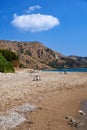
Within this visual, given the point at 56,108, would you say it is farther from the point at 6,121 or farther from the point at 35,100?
the point at 6,121

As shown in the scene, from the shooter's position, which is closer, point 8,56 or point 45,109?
point 45,109

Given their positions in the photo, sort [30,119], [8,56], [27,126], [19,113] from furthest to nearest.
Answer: [8,56], [19,113], [30,119], [27,126]

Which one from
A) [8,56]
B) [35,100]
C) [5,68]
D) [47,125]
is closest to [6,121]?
[47,125]

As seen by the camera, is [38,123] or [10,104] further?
[10,104]

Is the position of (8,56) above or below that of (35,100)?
above

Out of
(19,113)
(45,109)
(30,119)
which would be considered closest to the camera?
(30,119)

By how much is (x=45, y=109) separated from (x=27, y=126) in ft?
12.0

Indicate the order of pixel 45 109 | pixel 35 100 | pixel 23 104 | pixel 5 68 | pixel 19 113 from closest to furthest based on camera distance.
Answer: pixel 19 113
pixel 45 109
pixel 23 104
pixel 35 100
pixel 5 68

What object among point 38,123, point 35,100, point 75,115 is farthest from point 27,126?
point 35,100

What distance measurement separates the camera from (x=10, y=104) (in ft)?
52.7

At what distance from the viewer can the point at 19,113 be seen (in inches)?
541

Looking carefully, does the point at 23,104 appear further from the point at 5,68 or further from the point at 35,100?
the point at 5,68

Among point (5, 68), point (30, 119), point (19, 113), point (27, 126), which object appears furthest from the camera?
point (5, 68)

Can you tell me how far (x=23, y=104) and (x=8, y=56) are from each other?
6683 cm
